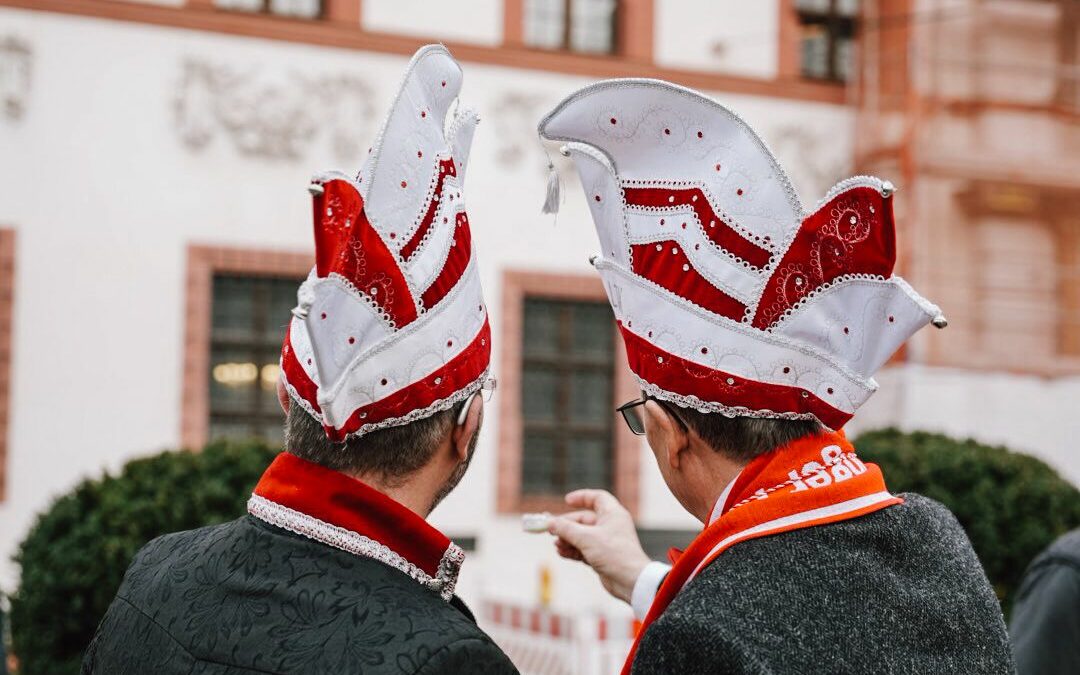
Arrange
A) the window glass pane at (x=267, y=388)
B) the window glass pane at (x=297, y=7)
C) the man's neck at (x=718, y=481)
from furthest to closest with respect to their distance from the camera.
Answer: the window glass pane at (x=297, y=7) → the window glass pane at (x=267, y=388) → the man's neck at (x=718, y=481)

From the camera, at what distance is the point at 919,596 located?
1.84m

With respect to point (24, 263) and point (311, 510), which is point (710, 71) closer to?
point (24, 263)

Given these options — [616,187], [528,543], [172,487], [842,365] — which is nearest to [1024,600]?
[842,365]

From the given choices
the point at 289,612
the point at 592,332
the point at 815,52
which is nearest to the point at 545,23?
the point at 815,52

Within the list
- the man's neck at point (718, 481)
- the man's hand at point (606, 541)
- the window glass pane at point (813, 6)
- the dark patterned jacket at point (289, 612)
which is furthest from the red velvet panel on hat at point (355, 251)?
the window glass pane at point (813, 6)

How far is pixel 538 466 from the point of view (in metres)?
11.8

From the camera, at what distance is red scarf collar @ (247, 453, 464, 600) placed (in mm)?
1906

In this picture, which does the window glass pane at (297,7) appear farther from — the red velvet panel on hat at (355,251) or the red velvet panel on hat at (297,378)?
the red velvet panel on hat at (355,251)

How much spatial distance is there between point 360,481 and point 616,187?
575 mm

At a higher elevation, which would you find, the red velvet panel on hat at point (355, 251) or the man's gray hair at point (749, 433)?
the red velvet panel on hat at point (355, 251)

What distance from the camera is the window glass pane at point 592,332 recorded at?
11.9 metres

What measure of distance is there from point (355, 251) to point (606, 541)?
1000 mm

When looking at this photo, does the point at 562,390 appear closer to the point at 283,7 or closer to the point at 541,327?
the point at 541,327

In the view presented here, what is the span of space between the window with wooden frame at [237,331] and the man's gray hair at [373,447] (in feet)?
29.8
